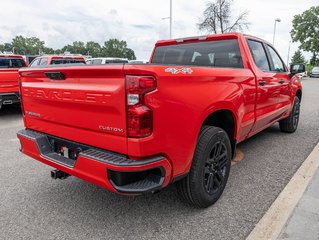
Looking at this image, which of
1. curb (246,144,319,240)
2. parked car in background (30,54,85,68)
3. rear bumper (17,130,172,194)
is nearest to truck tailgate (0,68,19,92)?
parked car in background (30,54,85,68)

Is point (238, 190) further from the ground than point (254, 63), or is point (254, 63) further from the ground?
point (254, 63)

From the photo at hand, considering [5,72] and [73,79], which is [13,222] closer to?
[73,79]

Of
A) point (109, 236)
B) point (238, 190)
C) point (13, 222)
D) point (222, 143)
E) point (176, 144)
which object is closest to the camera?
point (176, 144)

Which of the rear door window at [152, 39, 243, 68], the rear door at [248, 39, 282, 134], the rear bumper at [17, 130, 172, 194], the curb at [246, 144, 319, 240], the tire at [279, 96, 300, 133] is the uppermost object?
the rear door window at [152, 39, 243, 68]

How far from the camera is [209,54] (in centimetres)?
392

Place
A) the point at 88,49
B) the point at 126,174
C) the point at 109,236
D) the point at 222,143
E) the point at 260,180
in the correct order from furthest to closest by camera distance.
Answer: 1. the point at 88,49
2. the point at 260,180
3. the point at 222,143
4. the point at 109,236
5. the point at 126,174

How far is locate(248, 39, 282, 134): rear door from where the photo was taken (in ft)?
12.8

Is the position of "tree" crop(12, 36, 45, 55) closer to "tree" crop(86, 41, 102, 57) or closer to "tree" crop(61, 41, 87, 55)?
"tree" crop(61, 41, 87, 55)

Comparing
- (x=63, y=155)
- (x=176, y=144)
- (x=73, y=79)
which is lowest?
(x=63, y=155)

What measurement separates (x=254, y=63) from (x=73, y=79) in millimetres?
2514

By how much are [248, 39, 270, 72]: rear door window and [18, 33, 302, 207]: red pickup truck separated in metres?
0.42

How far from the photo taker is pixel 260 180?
3.59 metres

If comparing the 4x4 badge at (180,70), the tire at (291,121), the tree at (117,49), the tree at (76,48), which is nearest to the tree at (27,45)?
the tree at (76,48)

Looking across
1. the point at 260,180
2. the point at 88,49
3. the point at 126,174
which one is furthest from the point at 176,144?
the point at 88,49
